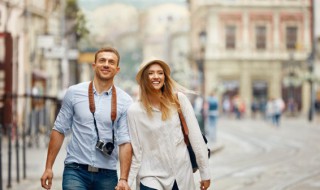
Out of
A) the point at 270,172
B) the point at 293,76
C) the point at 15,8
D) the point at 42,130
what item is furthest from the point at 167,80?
the point at 293,76

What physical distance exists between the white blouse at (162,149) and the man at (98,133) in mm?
84

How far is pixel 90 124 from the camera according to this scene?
20.5 ft

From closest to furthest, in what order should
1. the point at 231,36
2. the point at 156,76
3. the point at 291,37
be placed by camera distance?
the point at 156,76
the point at 231,36
the point at 291,37

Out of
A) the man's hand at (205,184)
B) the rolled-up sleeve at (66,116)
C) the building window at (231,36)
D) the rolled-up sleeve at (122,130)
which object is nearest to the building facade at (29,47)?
the rolled-up sleeve at (66,116)

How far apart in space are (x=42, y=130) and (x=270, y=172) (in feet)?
32.2

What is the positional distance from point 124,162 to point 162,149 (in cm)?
30

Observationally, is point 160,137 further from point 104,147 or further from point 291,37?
point 291,37

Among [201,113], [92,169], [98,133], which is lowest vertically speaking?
[201,113]

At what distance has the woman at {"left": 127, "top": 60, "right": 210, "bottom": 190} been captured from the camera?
6.20 m

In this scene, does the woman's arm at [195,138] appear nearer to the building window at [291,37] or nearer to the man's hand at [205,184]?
the man's hand at [205,184]

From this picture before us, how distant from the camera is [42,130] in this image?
2434cm

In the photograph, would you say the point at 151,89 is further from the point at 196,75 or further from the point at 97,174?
the point at 196,75

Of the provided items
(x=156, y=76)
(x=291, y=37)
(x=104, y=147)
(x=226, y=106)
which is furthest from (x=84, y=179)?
(x=291, y=37)

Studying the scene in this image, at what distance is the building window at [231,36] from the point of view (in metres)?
67.9
